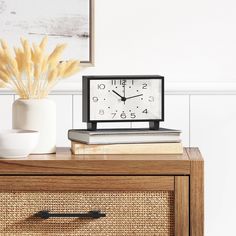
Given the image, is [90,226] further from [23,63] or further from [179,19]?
[179,19]

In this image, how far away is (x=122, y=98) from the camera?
1.93 meters

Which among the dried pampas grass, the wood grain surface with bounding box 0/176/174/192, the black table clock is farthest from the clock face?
the wood grain surface with bounding box 0/176/174/192

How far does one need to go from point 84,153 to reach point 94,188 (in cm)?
14

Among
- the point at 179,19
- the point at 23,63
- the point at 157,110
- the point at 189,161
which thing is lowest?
the point at 189,161

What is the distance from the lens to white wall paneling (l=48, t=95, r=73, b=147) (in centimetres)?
225

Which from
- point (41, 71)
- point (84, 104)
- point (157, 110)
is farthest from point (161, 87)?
point (41, 71)

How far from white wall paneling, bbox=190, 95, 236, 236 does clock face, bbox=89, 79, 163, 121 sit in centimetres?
34

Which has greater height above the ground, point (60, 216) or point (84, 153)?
point (84, 153)

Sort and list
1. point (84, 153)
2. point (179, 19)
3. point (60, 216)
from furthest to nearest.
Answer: point (179, 19)
point (84, 153)
point (60, 216)

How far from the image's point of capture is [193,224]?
1.78 metres

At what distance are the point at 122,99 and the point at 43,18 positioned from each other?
0.47 meters

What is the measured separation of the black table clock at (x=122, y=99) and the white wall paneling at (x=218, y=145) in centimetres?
35

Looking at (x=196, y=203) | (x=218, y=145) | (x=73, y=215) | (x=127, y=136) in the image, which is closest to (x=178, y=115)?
(x=218, y=145)

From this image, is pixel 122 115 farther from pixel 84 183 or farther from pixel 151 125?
pixel 84 183
